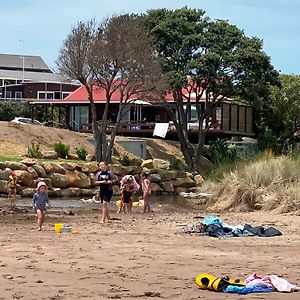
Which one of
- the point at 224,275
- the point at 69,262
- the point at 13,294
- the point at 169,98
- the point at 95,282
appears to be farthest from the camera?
the point at 169,98

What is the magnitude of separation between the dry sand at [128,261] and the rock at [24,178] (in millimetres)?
17024

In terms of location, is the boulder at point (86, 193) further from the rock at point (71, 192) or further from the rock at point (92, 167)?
the rock at point (92, 167)

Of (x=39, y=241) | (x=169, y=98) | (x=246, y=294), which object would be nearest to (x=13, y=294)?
(x=246, y=294)

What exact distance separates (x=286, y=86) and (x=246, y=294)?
2205 inches

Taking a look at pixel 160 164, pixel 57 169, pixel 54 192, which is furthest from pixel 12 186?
pixel 160 164

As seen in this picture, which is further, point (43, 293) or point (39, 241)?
point (39, 241)

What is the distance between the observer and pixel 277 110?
64.8 metres

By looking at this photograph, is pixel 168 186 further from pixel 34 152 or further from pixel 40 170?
pixel 40 170

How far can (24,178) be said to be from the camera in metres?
37.2

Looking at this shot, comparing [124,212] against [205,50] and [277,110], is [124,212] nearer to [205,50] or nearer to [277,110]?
[205,50]

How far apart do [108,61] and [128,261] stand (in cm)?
3544

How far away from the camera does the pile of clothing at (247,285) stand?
9.79 metres

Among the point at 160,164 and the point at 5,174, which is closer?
the point at 5,174

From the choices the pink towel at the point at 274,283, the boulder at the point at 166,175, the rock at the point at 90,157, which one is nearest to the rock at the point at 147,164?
the boulder at the point at 166,175
